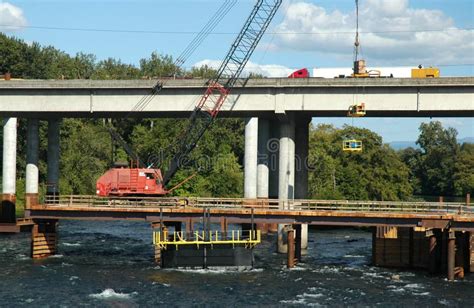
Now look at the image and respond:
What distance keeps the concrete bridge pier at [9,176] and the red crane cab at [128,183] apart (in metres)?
8.85

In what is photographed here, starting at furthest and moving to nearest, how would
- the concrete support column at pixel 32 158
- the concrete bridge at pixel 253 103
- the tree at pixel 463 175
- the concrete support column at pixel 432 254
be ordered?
the tree at pixel 463 175, the concrete support column at pixel 32 158, the concrete bridge at pixel 253 103, the concrete support column at pixel 432 254

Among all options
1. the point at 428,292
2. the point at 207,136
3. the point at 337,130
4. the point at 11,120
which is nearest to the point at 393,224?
the point at 428,292

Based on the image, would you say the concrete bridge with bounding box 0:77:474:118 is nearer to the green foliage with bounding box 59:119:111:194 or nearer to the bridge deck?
the bridge deck

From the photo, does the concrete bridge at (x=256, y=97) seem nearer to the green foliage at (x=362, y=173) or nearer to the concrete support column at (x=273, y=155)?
the concrete support column at (x=273, y=155)

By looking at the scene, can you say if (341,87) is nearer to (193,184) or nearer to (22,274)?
(22,274)

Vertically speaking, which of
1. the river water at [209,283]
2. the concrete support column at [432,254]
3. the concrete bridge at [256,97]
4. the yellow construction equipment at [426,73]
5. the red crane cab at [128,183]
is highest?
the yellow construction equipment at [426,73]

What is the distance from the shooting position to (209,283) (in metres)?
57.2

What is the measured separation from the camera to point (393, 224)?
6206 cm

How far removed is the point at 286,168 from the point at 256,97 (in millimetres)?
7043

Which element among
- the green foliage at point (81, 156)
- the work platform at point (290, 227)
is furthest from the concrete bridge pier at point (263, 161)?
the green foliage at point (81, 156)

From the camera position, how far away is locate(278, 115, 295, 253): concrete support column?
72.8m

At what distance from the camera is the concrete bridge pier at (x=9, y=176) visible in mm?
75750

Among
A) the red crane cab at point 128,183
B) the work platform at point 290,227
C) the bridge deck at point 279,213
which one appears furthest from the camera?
the red crane cab at point 128,183

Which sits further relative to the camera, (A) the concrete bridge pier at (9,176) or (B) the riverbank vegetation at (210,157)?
(B) the riverbank vegetation at (210,157)
